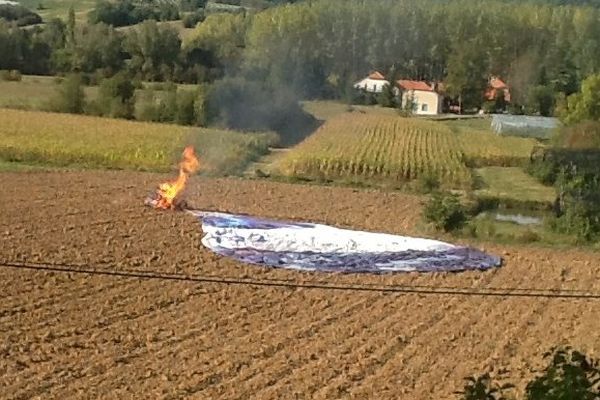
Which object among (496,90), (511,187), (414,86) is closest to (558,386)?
(511,187)

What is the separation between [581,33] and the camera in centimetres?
6856

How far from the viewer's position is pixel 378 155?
33.2m

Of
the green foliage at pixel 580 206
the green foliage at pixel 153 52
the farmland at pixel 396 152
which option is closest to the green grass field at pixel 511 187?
the farmland at pixel 396 152

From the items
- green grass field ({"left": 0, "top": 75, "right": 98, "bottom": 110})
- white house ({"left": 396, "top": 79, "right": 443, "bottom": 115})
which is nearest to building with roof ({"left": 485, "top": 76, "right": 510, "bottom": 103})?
white house ({"left": 396, "top": 79, "right": 443, "bottom": 115})

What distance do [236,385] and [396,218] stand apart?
40.3 feet

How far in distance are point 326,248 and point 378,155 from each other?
15.5m

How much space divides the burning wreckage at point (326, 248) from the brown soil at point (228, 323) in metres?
0.40

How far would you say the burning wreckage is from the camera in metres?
16.9

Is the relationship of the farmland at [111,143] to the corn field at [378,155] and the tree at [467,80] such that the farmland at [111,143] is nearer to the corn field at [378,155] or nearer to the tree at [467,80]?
the corn field at [378,155]

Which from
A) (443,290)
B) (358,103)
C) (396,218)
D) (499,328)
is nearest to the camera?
(499,328)

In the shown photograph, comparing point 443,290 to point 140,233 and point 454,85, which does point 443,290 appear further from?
point 454,85

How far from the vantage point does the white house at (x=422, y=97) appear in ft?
191

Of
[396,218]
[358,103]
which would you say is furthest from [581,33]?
[396,218]

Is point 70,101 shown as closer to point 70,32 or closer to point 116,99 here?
point 116,99
